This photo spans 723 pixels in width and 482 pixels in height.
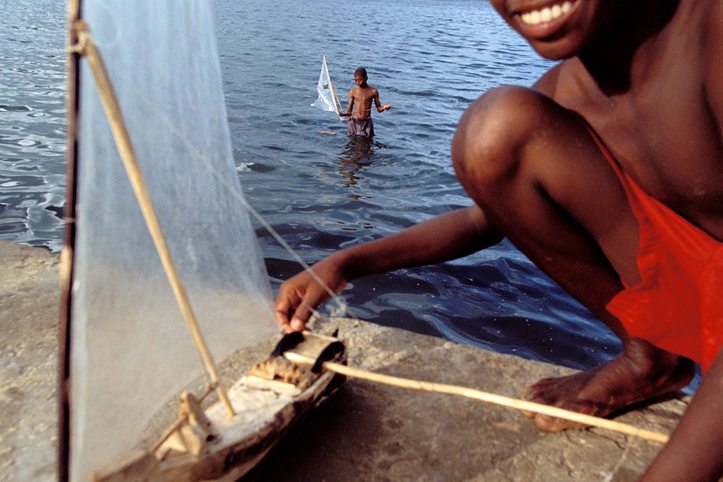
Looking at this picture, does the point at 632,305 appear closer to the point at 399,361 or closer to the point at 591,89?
the point at 591,89

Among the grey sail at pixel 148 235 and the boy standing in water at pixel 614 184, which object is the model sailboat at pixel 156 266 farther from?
the boy standing in water at pixel 614 184

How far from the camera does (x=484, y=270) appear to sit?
3.83 metres

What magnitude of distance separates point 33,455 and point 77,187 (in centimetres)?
84

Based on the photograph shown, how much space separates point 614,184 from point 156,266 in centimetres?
114

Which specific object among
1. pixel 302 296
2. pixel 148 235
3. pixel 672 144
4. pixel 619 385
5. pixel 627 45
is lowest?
pixel 619 385

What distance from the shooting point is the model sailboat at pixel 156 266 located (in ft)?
3.25

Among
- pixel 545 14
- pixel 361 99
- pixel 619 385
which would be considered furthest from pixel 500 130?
pixel 361 99

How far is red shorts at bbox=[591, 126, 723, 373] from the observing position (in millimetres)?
1430

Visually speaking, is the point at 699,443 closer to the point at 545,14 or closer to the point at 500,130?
the point at 500,130

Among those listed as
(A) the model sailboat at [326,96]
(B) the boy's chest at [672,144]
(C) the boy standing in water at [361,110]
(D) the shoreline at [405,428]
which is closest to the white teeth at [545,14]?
(B) the boy's chest at [672,144]

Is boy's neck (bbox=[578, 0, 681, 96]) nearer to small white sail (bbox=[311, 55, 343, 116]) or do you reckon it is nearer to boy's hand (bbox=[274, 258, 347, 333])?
boy's hand (bbox=[274, 258, 347, 333])

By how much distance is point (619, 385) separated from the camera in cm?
167

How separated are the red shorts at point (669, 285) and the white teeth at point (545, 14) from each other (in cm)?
41

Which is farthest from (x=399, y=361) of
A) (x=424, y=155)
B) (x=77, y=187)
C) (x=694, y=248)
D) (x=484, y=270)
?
(x=424, y=155)
